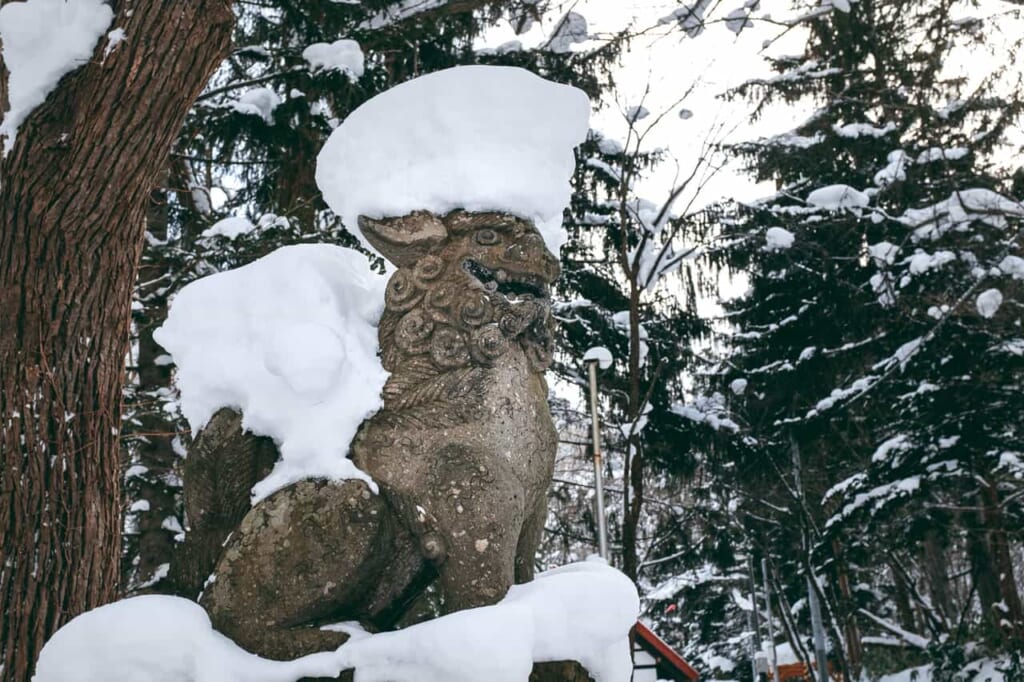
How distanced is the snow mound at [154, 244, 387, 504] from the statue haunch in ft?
0.19

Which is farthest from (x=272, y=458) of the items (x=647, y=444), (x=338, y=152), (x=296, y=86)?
(x=647, y=444)

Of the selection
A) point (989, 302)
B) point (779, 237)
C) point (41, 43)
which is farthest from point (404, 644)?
point (779, 237)

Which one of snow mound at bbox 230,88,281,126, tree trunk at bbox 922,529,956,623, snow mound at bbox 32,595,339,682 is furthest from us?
tree trunk at bbox 922,529,956,623

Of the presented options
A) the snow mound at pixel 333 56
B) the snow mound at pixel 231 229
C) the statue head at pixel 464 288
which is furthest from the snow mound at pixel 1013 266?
the statue head at pixel 464 288

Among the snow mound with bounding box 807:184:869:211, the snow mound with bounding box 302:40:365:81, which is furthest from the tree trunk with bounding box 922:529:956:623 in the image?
the snow mound with bounding box 302:40:365:81

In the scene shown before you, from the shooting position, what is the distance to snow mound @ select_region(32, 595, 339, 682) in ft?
7.14

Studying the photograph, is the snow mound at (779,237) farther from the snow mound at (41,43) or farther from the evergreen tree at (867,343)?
the snow mound at (41,43)

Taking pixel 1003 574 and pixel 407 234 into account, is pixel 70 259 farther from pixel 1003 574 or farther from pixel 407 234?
pixel 1003 574

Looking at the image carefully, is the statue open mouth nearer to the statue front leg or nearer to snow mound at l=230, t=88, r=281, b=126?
the statue front leg

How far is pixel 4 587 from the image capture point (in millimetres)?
3232

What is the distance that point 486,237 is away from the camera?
259 cm

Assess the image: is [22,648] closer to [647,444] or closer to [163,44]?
[163,44]

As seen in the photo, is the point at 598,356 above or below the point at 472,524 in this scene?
above

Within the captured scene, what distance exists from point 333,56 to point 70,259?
14.5 feet
